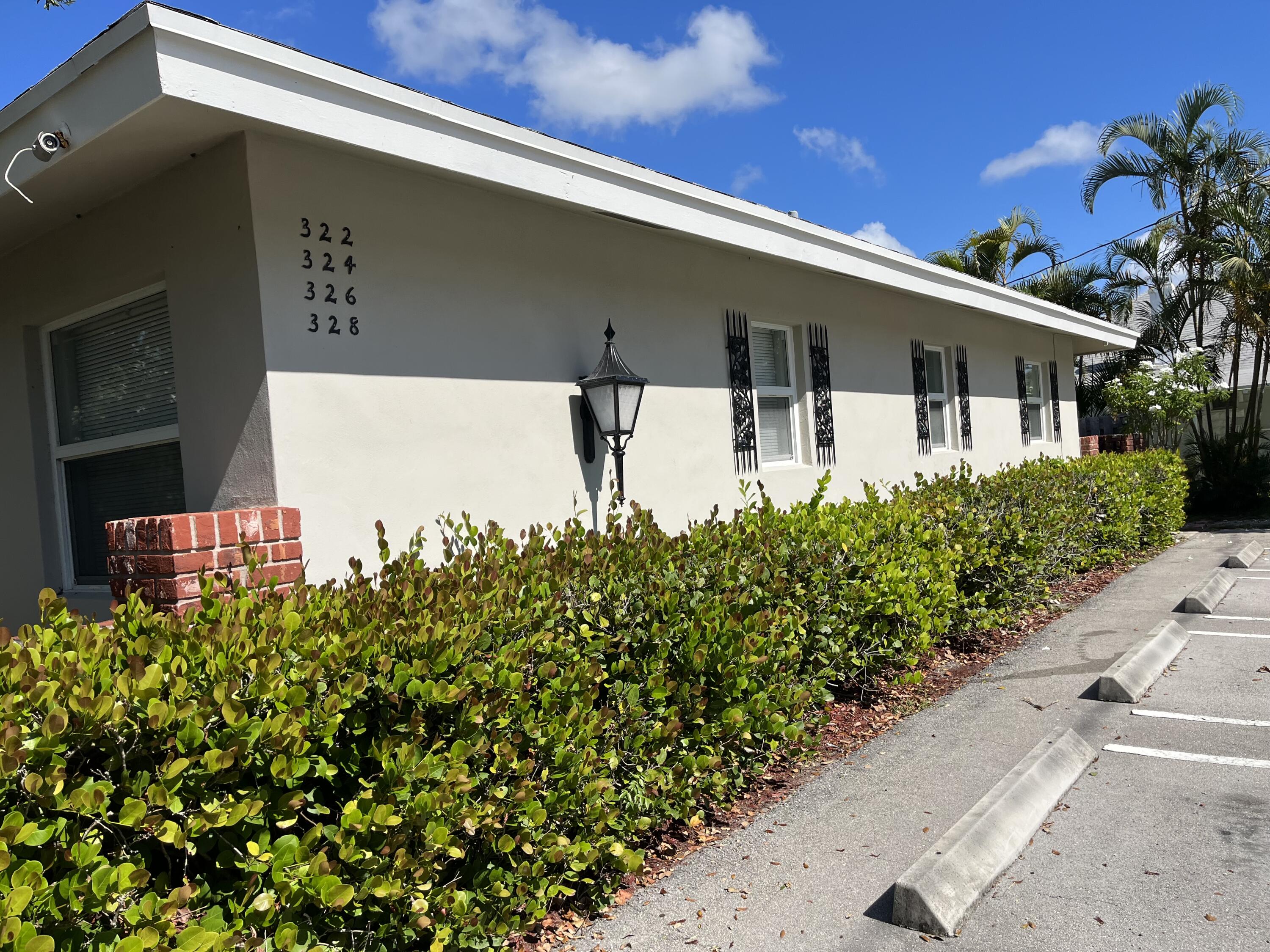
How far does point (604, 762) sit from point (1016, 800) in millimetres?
1676

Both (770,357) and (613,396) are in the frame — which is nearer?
(613,396)

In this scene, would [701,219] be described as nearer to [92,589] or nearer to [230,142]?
[230,142]

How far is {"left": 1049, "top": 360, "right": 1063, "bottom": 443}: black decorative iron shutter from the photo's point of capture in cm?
1309

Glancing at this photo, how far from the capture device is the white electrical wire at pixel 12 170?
3709 mm

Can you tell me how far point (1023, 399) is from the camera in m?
12.0

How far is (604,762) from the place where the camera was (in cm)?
312

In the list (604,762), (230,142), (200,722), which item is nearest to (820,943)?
(604,762)

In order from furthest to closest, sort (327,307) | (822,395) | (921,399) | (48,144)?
(921,399) < (822,395) < (327,307) < (48,144)

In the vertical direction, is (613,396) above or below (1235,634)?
above

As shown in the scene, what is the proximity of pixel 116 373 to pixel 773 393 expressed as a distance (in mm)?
4653

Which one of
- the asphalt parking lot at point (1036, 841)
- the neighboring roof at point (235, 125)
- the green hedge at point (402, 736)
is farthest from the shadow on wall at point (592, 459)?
the asphalt parking lot at point (1036, 841)

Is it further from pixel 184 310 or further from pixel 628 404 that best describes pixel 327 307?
pixel 628 404

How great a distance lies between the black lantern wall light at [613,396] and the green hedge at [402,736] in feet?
3.34

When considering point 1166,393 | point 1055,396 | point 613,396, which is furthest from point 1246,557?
point 613,396
